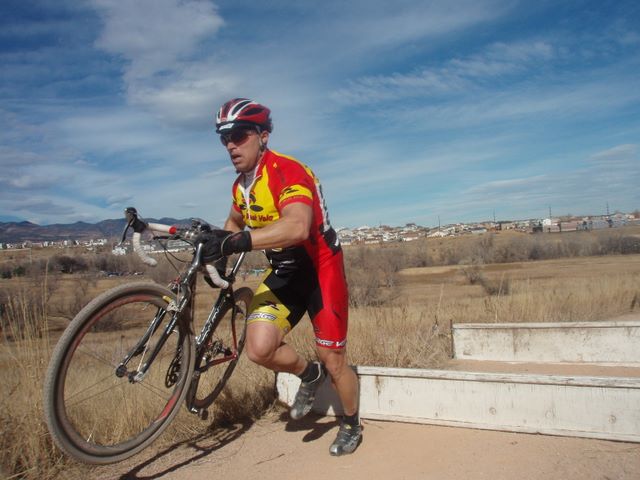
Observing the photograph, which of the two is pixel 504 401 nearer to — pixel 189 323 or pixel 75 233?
pixel 189 323

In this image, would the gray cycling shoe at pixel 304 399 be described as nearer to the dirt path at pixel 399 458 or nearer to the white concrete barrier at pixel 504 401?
the dirt path at pixel 399 458

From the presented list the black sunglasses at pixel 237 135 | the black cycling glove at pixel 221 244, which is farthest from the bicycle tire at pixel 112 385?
the black sunglasses at pixel 237 135

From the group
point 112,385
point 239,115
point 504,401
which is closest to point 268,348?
point 112,385

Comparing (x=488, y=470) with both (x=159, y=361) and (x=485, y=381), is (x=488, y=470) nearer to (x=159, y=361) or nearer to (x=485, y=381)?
(x=485, y=381)

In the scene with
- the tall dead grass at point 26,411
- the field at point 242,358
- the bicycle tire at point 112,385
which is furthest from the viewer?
the field at point 242,358

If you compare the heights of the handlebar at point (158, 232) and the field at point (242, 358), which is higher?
the handlebar at point (158, 232)

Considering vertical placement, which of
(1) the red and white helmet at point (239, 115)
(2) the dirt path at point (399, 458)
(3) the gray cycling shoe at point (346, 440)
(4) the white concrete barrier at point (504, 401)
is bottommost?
(2) the dirt path at point (399, 458)

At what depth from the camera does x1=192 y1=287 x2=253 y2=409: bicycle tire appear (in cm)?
387

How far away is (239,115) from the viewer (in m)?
3.33

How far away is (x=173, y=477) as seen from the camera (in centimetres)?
315

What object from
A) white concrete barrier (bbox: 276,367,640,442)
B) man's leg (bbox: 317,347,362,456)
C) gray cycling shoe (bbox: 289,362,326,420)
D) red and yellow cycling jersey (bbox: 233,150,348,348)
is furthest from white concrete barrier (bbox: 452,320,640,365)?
red and yellow cycling jersey (bbox: 233,150,348,348)

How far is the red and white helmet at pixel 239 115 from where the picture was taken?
11.0 ft

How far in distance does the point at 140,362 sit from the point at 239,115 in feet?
5.49

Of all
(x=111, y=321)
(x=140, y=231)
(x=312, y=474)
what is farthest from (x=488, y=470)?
(x=111, y=321)
